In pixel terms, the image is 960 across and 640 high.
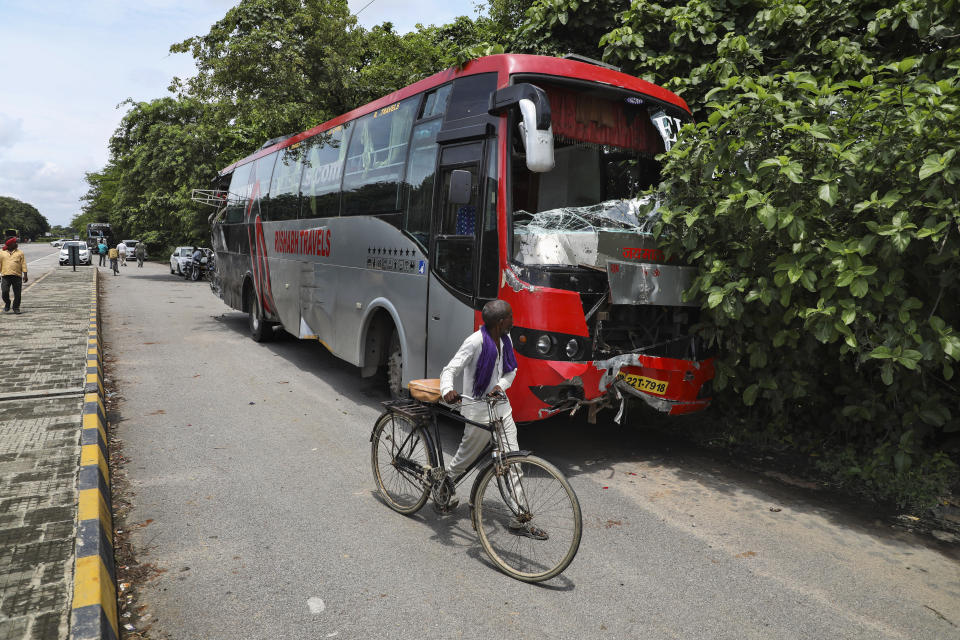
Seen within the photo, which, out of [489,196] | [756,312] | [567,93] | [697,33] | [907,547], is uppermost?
[697,33]

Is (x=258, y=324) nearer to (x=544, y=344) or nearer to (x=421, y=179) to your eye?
(x=421, y=179)

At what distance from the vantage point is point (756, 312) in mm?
5762

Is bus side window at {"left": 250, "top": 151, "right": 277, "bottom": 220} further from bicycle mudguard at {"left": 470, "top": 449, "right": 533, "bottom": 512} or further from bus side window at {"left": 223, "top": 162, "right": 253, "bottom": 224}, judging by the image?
bicycle mudguard at {"left": 470, "top": 449, "right": 533, "bottom": 512}

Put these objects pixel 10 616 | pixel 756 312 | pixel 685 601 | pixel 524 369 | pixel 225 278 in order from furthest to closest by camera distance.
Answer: pixel 225 278 → pixel 756 312 → pixel 524 369 → pixel 685 601 → pixel 10 616

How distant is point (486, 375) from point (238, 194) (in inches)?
429

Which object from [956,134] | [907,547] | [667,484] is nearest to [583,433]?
[667,484]

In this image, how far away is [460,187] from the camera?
5.52 metres

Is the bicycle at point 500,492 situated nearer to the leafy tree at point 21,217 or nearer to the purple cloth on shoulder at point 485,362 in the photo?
the purple cloth on shoulder at point 485,362

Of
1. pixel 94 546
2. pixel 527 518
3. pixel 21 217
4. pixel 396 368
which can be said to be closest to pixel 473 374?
pixel 527 518

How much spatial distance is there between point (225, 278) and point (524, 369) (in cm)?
1119

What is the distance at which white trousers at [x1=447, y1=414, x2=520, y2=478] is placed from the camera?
410cm

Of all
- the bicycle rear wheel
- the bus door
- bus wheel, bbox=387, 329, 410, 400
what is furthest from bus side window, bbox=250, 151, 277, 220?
the bicycle rear wheel

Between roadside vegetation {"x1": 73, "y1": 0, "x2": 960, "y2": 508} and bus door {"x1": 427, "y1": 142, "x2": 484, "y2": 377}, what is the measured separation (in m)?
1.22

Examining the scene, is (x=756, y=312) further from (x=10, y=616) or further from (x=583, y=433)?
(x=10, y=616)
